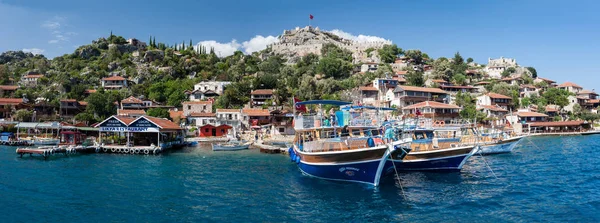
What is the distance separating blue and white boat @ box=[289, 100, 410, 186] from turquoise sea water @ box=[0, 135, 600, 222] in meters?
0.82

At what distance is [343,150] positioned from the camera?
2112 cm

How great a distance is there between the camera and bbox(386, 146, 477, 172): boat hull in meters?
26.5

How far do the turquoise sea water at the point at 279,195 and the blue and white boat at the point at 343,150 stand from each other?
0.82 metres

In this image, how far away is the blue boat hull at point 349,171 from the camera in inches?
822

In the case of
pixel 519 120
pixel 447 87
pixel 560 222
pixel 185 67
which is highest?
pixel 185 67

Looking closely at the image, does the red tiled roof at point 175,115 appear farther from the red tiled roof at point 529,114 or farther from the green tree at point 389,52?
the red tiled roof at point 529,114

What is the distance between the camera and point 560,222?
15.1 m

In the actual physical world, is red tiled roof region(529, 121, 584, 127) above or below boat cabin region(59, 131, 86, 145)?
above

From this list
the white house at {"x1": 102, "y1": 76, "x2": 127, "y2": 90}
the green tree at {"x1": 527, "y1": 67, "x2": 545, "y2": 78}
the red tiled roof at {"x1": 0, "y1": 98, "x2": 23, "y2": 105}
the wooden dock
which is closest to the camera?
the wooden dock

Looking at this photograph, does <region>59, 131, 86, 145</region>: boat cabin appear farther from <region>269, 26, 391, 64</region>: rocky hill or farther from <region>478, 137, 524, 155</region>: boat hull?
<region>269, 26, 391, 64</region>: rocky hill

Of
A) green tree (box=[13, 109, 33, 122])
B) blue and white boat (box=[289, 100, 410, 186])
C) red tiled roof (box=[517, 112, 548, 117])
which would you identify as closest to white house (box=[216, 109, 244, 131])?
green tree (box=[13, 109, 33, 122])

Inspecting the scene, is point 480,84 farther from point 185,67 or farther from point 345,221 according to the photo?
point 345,221

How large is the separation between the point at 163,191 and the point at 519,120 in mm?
72765

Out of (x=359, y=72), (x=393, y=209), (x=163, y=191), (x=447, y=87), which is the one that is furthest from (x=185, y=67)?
(x=393, y=209)
